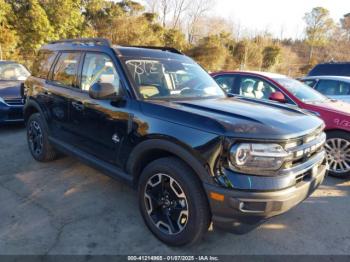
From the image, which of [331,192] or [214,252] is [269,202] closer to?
[214,252]

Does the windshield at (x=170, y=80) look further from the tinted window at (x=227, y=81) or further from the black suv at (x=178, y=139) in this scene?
the tinted window at (x=227, y=81)

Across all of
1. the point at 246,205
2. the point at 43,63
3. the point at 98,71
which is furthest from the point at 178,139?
the point at 43,63

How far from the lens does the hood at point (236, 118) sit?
2.26 m

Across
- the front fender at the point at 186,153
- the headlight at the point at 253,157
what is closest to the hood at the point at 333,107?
the headlight at the point at 253,157

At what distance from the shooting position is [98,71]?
11.2 feet

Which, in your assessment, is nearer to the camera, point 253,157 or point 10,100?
point 253,157

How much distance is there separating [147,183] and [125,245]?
0.62 metres

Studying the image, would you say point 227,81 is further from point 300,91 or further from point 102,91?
point 102,91

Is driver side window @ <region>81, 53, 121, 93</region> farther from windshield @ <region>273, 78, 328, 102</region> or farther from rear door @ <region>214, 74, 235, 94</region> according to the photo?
windshield @ <region>273, 78, 328, 102</region>

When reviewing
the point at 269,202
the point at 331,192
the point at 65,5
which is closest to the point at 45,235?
the point at 269,202

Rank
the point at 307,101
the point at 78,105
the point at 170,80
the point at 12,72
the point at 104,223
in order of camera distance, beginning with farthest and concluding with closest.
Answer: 1. the point at 12,72
2. the point at 307,101
3. the point at 78,105
4. the point at 170,80
5. the point at 104,223

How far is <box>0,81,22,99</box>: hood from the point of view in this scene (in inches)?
252

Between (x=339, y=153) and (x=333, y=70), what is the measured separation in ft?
20.1

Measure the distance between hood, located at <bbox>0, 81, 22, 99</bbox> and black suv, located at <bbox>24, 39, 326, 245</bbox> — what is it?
2958 mm
